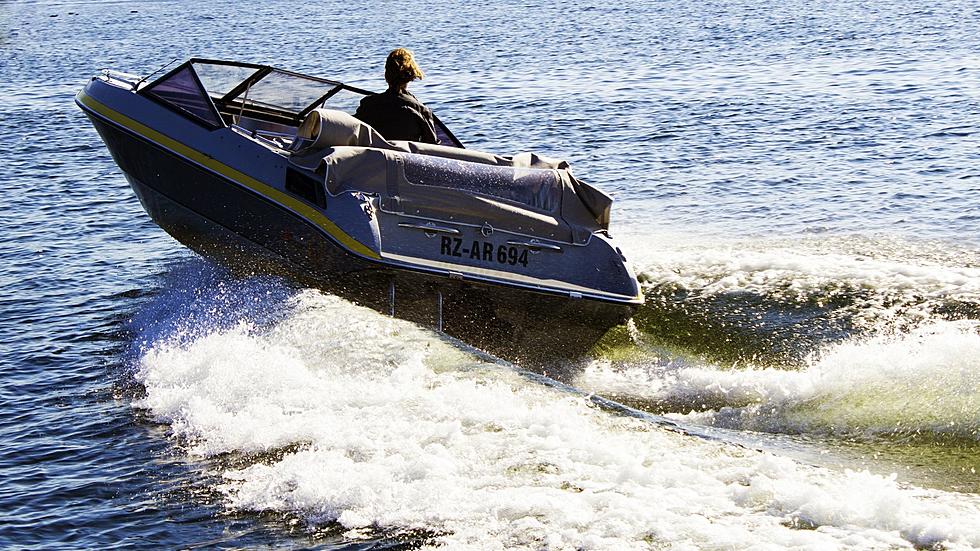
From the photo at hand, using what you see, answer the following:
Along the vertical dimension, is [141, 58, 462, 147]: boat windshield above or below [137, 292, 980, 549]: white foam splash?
above

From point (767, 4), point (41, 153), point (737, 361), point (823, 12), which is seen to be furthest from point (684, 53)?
point (737, 361)

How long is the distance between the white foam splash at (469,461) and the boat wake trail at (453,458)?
0.5 inches

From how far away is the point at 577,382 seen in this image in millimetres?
8219

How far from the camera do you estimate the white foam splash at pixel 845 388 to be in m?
6.99

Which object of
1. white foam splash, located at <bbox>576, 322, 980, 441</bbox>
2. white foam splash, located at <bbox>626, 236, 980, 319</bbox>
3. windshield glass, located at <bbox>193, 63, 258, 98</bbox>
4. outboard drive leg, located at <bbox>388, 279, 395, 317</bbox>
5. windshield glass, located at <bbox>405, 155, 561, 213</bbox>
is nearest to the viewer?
white foam splash, located at <bbox>576, 322, 980, 441</bbox>

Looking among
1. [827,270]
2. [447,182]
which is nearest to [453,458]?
[447,182]

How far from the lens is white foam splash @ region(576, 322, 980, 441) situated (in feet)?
22.9

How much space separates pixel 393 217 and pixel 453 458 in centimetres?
232

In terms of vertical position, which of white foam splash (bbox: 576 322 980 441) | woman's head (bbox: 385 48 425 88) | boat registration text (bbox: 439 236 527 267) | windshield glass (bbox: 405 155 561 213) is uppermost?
woman's head (bbox: 385 48 425 88)

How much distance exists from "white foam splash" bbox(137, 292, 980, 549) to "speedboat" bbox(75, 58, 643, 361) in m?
0.45

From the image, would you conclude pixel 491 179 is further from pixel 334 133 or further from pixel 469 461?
pixel 469 461

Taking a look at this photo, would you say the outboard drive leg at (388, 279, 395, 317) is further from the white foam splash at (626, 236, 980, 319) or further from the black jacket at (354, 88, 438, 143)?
the white foam splash at (626, 236, 980, 319)

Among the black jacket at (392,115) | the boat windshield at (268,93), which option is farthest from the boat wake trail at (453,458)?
the boat windshield at (268,93)

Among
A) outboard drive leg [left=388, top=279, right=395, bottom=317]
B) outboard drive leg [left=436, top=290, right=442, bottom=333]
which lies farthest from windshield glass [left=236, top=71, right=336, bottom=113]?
outboard drive leg [left=436, top=290, right=442, bottom=333]
